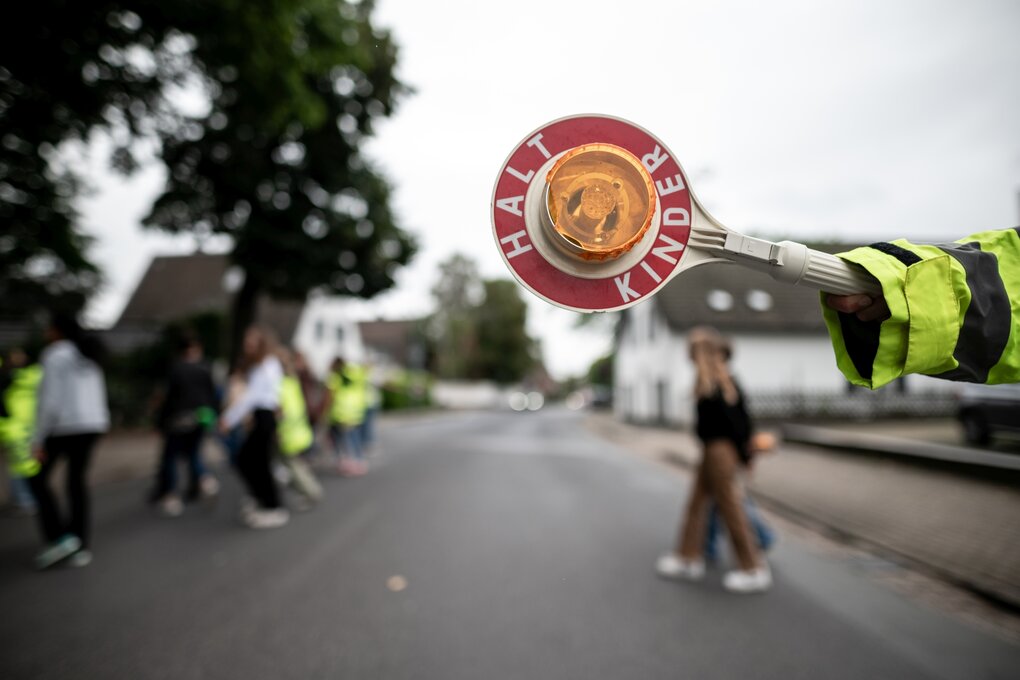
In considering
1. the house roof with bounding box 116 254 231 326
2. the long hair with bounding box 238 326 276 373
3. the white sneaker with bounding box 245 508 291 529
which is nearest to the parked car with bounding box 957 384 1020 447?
the white sneaker with bounding box 245 508 291 529

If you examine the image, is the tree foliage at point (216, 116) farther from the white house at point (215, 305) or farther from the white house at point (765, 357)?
the white house at point (215, 305)

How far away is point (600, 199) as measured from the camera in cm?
120

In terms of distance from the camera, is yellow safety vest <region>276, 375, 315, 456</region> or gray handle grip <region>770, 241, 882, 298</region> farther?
yellow safety vest <region>276, 375, 315, 456</region>

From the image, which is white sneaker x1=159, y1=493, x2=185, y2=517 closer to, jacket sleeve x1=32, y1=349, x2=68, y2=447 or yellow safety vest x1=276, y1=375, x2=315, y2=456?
yellow safety vest x1=276, y1=375, x2=315, y2=456

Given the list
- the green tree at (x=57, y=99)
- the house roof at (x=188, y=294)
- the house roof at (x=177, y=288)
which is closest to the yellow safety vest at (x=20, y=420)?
the green tree at (x=57, y=99)

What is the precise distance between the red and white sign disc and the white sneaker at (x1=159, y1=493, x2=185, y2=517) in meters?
6.42

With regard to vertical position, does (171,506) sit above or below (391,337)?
below

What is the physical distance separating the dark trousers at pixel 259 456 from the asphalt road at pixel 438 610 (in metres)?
0.45

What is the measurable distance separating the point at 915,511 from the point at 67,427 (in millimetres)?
7895

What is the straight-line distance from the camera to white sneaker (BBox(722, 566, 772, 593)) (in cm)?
390

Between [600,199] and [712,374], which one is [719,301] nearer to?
[712,374]

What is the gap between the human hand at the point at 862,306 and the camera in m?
1.28

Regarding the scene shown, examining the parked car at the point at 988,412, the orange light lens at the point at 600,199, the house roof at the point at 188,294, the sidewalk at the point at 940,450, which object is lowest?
the sidewalk at the point at 940,450

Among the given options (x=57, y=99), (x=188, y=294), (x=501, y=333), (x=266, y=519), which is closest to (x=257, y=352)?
(x=266, y=519)
